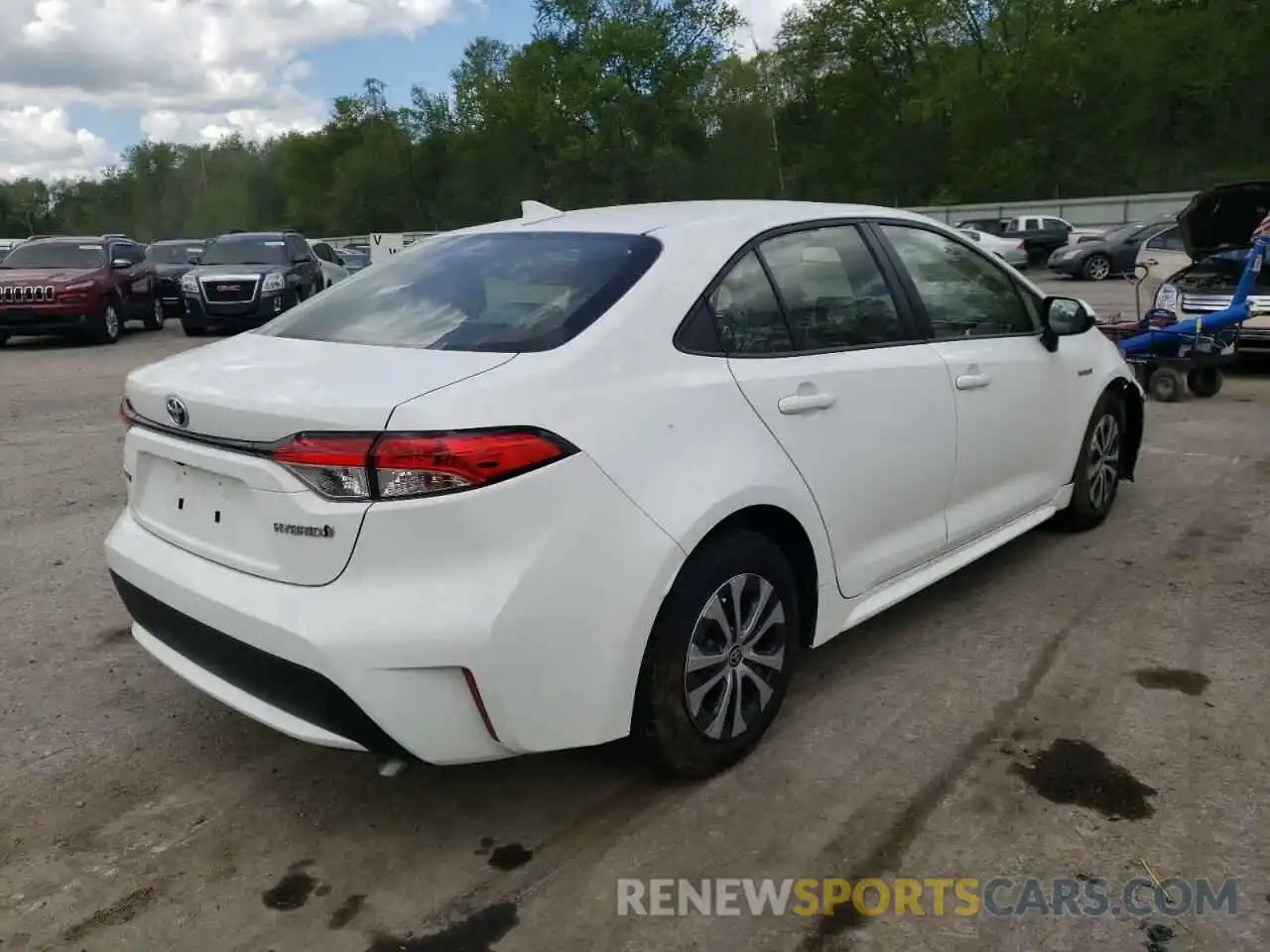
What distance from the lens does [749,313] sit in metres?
3.24

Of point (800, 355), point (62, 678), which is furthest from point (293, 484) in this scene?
point (62, 678)

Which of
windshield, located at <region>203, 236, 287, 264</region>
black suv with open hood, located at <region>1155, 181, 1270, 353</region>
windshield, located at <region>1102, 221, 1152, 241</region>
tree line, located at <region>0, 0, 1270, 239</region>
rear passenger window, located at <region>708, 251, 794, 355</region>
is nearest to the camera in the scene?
rear passenger window, located at <region>708, 251, 794, 355</region>

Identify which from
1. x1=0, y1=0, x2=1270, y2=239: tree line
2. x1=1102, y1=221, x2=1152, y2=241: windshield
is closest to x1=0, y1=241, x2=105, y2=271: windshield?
x1=1102, y1=221, x2=1152, y2=241: windshield

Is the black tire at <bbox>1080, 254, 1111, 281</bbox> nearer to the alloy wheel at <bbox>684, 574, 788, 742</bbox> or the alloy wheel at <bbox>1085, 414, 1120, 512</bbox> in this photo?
the alloy wheel at <bbox>1085, 414, 1120, 512</bbox>

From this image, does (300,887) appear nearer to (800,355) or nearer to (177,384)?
(177,384)

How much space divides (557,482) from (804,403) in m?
1.00

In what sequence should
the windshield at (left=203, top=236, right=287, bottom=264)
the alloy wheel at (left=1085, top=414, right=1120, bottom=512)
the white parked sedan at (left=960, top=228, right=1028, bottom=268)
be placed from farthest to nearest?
the white parked sedan at (left=960, top=228, right=1028, bottom=268)
the windshield at (left=203, top=236, right=287, bottom=264)
the alloy wheel at (left=1085, top=414, right=1120, bottom=512)

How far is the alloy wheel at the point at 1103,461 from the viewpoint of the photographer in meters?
5.17

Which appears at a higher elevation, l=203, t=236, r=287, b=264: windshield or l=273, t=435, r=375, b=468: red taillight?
l=203, t=236, r=287, b=264: windshield

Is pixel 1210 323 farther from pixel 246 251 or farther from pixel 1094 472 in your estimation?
pixel 246 251

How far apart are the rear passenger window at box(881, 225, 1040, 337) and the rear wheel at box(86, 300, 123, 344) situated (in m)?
14.4

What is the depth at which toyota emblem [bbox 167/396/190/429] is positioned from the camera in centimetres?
279

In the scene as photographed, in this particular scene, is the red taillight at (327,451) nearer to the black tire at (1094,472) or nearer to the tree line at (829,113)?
the black tire at (1094,472)

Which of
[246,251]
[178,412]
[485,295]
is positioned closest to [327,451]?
[178,412]
